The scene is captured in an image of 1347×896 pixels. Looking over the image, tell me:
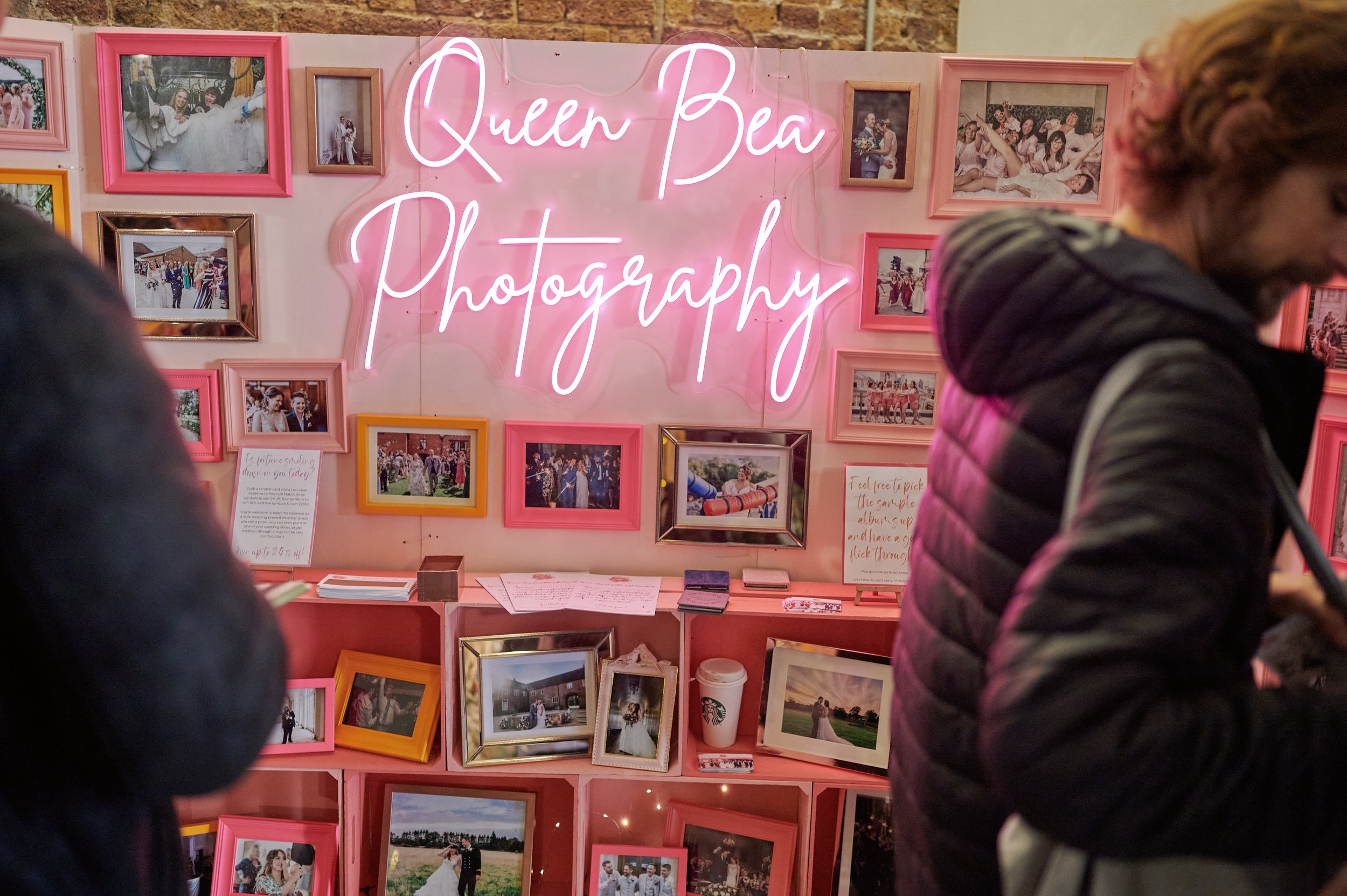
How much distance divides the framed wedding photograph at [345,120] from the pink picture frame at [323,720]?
139cm

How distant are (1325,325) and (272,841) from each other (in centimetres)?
296

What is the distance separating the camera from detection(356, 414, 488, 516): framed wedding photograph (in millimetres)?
2418

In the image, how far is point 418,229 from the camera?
2.35 m

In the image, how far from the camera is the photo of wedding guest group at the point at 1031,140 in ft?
7.39

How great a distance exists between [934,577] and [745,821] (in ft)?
5.98

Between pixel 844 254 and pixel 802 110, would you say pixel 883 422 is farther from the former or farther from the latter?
pixel 802 110

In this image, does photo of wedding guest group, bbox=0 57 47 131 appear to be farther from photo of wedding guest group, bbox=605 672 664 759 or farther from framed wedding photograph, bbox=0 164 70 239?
photo of wedding guest group, bbox=605 672 664 759

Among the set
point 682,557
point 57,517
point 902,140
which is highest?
point 902,140

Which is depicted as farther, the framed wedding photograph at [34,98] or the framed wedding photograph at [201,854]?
the framed wedding photograph at [201,854]

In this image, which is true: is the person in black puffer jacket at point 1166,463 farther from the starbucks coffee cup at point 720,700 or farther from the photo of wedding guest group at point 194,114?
the photo of wedding guest group at point 194,114

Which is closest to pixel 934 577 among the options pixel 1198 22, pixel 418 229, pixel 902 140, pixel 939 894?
pixel 939 894

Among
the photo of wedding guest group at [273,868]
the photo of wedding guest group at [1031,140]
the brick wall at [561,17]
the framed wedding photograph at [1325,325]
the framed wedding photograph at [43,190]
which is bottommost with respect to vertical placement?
the photo of wedding guest group at [273,868]

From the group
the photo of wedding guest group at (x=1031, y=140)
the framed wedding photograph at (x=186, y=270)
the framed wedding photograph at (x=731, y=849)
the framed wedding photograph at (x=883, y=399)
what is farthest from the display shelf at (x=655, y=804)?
the photo of wedding guest group at (x=1031, y=140)

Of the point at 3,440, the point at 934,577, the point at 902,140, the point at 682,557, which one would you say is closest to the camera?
the point at 3,440
